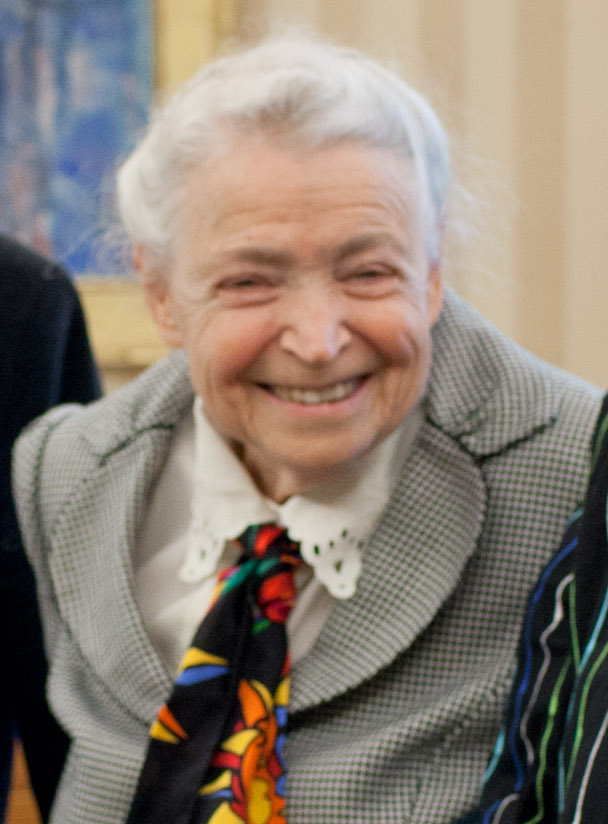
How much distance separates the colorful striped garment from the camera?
73cm

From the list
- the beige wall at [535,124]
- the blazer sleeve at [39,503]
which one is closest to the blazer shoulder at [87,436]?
the blazer sleeve at [39,503]

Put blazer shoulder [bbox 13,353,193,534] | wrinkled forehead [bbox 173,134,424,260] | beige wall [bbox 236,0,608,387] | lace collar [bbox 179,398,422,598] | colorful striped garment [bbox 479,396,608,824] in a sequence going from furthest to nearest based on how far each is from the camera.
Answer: beige wall [bbox 236,0,608,387], blazer shoulder [bbox 13,353,193,534], lace collar [bbox 179,398,422,598], wrinkled forehead [bbox 173,134,424,260], colorful striped garment [bbox 479,396,608,824]

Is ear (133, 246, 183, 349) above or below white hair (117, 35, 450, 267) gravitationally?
below

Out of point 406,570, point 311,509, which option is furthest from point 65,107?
point 406,570

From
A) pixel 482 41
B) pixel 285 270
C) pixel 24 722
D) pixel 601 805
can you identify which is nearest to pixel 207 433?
pixel 285 270

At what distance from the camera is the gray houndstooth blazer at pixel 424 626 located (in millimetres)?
1158

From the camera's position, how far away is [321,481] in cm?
129

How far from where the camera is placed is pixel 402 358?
1201 mm

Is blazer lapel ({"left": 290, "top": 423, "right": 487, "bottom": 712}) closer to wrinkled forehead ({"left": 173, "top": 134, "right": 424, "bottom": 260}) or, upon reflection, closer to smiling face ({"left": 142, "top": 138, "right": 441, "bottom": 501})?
smiling face ({"left": 142, "top": 138, "right": 441, "bottom": 501})

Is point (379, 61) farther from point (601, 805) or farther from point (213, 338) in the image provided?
point (601, 805)

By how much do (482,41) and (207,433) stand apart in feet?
3.57

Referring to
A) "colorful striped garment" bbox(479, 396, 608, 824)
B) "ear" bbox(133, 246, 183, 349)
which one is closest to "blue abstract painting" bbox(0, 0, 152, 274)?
"ear" bbox(133, 246, 183, 349)

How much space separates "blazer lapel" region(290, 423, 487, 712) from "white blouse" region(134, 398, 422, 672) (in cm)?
3

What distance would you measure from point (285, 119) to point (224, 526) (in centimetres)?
48
